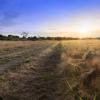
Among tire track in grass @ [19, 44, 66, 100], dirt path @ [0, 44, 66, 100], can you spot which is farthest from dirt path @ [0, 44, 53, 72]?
tire track in grass @ [19, 44, 66, 100]

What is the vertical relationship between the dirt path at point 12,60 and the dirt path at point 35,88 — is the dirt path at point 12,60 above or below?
below

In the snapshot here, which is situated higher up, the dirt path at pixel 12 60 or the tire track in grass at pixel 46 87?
the tire track in grass at pixel 46 87

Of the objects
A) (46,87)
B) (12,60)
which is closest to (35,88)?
(46,87)

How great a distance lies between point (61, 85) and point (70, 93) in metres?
1.43

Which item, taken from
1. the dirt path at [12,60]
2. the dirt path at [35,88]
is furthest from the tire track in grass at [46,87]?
the dirt path at [12,60]

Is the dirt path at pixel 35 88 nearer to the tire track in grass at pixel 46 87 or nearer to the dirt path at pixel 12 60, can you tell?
the tire track in grass at pixel 46 87

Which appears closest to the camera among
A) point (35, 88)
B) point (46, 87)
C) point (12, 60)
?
A: point (35, 88)

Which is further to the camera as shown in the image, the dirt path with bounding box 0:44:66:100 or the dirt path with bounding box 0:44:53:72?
the dirt path with bounding box 0:44:53:72

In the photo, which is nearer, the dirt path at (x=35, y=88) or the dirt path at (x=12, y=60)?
the dirt path at (x=35, y=88)

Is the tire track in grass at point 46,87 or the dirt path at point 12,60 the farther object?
the dirt path at point 12,60

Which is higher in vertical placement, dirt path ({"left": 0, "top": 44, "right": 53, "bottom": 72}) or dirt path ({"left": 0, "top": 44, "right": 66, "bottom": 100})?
dirt path ({"left": 0, "top": 44, "right": 66, "bottom": 100})

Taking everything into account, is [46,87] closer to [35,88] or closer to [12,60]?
[35,88]

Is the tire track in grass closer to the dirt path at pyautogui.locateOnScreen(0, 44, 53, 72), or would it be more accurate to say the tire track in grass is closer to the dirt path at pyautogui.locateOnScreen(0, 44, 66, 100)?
the dirt path at pyautogui.locateOnScreen(0, 44, 66, 100)

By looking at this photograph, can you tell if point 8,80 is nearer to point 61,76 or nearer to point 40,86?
point 40,86
